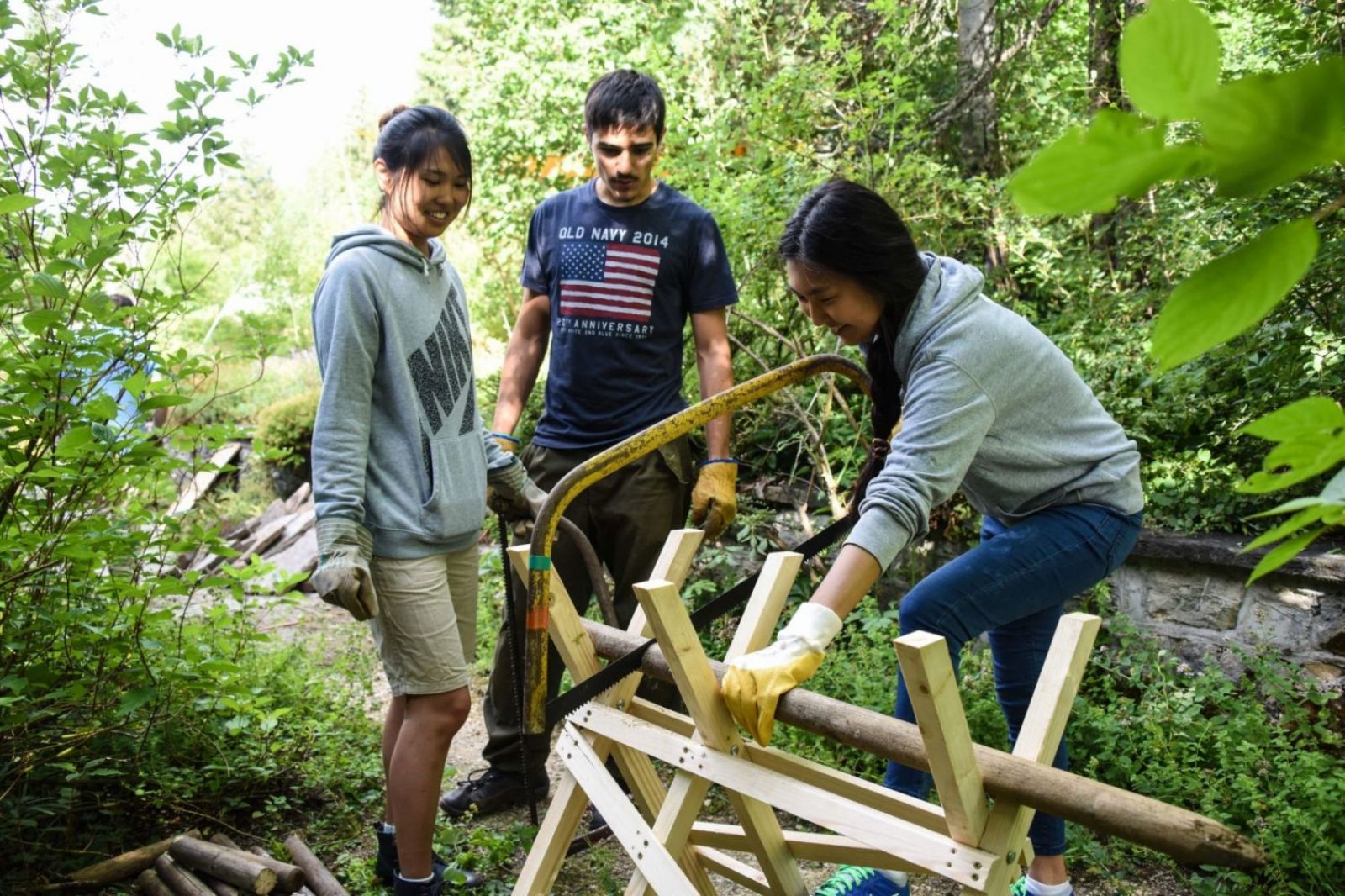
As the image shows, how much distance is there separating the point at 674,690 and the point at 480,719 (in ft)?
4.87

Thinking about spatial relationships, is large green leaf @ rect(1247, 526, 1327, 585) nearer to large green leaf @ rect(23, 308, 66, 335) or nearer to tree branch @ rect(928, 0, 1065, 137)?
large green leaf @ rect(23, 308, 66, 335)

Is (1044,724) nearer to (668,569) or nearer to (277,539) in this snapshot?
(668,569)

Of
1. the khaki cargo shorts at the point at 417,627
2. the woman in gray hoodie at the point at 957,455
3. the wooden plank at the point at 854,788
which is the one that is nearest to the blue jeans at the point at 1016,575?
the woman in gray hoodie at the point at 957,455

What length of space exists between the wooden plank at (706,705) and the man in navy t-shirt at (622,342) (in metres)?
1.22

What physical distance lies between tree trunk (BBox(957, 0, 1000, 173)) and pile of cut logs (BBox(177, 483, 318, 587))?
5.21m

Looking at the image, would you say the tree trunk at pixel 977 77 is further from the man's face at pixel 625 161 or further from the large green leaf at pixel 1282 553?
the large green leaf at pixel 1282 553

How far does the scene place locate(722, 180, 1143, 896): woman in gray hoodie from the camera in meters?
2.12

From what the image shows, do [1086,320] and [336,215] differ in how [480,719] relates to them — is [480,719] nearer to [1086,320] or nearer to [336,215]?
[1086,320]

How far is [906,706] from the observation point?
8.28 feet

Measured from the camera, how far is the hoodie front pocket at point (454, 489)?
2828 millimetres

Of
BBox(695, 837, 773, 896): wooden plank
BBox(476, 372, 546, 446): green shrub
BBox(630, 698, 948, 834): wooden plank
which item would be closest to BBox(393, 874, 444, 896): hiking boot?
BBox(695, 837, 773, 896): wooden plank

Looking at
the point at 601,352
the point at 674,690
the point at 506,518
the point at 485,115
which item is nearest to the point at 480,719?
the point at 674,690

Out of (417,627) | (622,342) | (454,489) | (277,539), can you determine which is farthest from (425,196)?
(277,539)

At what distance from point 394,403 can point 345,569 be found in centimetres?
49
